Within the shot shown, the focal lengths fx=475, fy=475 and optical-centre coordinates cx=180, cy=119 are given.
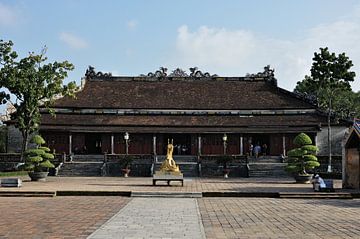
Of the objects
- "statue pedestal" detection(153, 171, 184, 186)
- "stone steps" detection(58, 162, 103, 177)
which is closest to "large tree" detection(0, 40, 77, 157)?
"stone steps" detection(58, 162, 103, 177)

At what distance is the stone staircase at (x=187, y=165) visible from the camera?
33.5 m

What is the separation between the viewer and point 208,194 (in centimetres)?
1830

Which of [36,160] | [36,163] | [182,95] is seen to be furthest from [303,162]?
[182,95]

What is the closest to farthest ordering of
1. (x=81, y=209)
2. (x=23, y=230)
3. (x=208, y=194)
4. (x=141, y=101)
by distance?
(x=23, y=230)
(x=81, y=209)
(x=208, y=194)
(x=141, y=101)

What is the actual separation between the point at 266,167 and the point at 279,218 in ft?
72.1

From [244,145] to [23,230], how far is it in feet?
102

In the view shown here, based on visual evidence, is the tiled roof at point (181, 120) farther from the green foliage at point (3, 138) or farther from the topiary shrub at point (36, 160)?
the topiary shrub at point (36, 160)

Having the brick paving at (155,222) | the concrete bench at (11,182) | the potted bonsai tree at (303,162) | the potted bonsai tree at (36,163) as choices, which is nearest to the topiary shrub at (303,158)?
the potted bonsai tree at (303,162)

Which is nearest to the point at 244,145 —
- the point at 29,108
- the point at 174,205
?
the point at 29,108

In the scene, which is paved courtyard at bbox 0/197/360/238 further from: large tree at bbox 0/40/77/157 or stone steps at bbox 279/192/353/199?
large tree at bbox 0/40/77/157

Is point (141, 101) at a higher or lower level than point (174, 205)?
higher

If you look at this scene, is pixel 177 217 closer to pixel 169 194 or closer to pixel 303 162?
pixel 169 194

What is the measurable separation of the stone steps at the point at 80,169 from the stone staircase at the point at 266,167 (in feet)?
36.1

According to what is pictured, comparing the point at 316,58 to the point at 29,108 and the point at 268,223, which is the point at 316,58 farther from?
the point at 268,223
